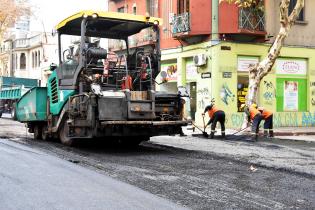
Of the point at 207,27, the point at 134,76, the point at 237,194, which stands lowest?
the point at 237,194

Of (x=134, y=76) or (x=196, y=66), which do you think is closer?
(x=134, y=76)

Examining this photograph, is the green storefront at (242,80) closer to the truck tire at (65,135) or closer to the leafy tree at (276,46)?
the leafy tree at (276,46)

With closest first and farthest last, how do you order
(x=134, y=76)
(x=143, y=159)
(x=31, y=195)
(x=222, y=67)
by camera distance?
1. (x=31, y=195)
2. (x=143, y=159)
3. (x=134, y=76)
4. (x=222, y=67)

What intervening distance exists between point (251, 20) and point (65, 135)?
41.4 feet

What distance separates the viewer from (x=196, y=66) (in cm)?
2375

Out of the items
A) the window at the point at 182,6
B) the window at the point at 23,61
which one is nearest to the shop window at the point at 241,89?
the window at the point at 182,6

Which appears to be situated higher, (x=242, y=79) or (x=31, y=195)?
(x=242, y=79)

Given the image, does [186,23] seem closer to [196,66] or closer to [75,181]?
[196,66]

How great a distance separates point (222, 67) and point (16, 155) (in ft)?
44.0

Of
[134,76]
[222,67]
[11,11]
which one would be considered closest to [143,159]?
[134,76]

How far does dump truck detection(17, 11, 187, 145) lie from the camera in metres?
11.2

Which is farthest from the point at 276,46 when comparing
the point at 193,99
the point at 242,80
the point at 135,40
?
the point at 135,40

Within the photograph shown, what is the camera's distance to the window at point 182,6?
2402 cm

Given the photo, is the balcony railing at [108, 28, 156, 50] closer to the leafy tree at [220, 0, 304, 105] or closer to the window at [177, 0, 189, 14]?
the leafy tree at [220, 0, 304, 105]
